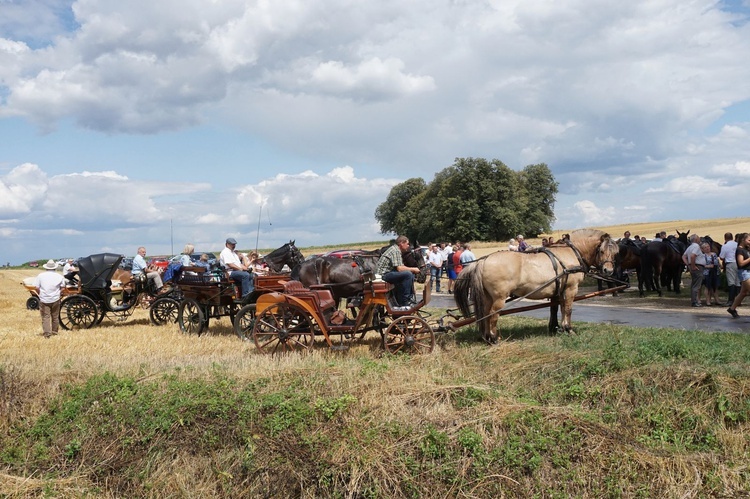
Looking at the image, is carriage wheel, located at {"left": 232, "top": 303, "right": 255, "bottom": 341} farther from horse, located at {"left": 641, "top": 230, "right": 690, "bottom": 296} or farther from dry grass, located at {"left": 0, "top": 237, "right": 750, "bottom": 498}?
horse, located at {"left": 641, "top": 230, "right": 690, "bottom": 296}

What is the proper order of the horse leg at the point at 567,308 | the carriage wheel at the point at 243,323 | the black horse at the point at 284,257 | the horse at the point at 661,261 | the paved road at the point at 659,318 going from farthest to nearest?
the horse at the point at 661,261 < the black horse at the point at 284,257 < the paved road at the point at 659,318 < the carriage wheel at the point at 243,323 < the horse leg at the point at 567,308

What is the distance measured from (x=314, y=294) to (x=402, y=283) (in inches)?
56.7

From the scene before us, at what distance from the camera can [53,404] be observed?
7.71 metres

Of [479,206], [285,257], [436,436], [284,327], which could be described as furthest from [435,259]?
[479,206]

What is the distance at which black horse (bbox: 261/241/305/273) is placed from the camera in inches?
572

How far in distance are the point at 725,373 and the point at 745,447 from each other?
1160 mm

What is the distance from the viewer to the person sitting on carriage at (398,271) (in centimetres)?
998

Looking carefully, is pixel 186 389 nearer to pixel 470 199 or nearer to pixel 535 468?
pixel 535 468

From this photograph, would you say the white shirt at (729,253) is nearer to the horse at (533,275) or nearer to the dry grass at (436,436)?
the horse at (533,275)

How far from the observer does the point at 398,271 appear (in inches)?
394

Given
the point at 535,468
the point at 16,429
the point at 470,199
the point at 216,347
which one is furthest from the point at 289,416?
the point at 470,199

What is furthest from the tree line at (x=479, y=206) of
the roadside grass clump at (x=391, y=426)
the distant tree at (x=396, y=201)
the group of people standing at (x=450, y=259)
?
the roadside grass clump at (x=391, y=426)

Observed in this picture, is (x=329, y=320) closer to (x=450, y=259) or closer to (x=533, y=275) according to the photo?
(x=533, y=275)

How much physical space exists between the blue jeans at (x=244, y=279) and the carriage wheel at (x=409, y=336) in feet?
12.8
